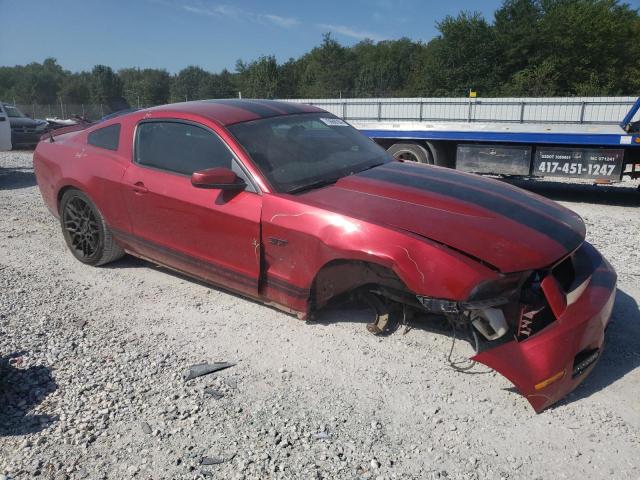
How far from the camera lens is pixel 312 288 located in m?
3.41

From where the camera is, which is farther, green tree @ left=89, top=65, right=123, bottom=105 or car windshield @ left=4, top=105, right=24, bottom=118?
green tree @ left=89, top=65, right=123, bottom=105

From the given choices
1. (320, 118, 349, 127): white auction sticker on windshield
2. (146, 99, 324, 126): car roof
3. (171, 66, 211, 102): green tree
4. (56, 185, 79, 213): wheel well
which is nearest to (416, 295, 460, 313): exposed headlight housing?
(146, 99, 324, 126): car roof

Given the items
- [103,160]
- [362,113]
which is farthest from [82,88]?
[103,160]

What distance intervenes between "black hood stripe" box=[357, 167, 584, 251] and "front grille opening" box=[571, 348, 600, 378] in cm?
59

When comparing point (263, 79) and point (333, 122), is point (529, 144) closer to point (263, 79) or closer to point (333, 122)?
point (333, 122)

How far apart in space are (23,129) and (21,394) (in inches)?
660

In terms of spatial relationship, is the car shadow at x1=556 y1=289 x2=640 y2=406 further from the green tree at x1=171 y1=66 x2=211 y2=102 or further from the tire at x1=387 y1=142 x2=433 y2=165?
the green tree at x1=171 y1=66 x2=211 y2=102

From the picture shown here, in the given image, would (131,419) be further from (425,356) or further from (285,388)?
Result: (425,356)

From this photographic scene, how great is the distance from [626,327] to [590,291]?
0.86 m

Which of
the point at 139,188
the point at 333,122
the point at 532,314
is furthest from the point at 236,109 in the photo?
the point at 532,314

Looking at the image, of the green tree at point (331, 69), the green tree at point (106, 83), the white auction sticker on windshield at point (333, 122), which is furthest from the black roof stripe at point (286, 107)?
the green tree at point (106, 83)

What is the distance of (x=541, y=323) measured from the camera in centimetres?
289

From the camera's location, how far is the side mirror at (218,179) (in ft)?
11.5

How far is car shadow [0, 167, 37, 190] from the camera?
397 inches
